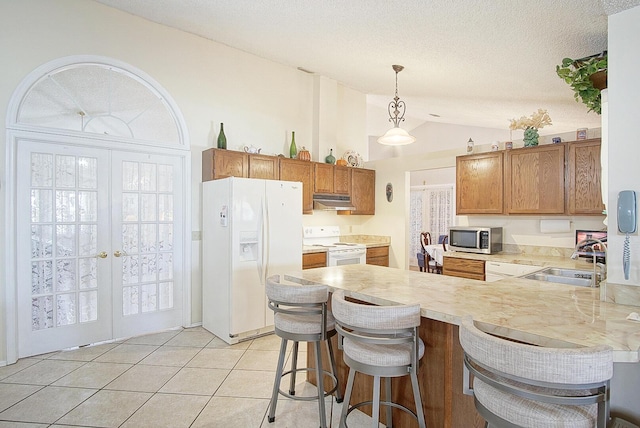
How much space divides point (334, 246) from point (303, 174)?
114 centimetres

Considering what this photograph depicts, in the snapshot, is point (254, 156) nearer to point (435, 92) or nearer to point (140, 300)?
point (140, 300)

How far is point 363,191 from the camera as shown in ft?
19.2

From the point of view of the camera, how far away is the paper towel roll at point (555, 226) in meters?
3.97

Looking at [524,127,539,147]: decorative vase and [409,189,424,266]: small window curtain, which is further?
[409,189,424,266]: small window curtain

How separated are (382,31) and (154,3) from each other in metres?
2.35

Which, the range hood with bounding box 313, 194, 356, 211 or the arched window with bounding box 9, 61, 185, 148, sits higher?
the arched window with bounding box 9, 61, 185, 148

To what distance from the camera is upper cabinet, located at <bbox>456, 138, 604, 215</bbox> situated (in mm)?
3553

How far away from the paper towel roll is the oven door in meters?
2.36

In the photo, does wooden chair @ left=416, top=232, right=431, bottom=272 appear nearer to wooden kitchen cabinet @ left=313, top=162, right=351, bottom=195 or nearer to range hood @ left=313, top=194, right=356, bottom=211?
range hood @ left=313, top=194, right=356, bottom=211

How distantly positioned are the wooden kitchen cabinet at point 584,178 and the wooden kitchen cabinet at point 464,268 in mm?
1099

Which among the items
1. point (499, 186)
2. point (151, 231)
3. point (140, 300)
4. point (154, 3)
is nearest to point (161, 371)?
point (140, 300)

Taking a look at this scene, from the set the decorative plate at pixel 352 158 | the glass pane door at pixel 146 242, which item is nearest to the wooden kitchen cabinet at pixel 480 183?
the decorative plate at pixel 352 158

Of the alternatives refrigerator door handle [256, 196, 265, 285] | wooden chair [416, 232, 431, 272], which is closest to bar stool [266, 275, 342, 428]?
refrigerator door handle [256, 196, 265, 285]

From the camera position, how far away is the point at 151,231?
3936 millimetres
